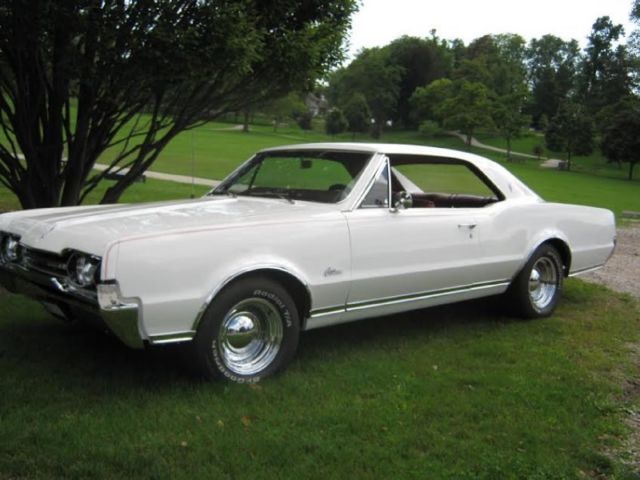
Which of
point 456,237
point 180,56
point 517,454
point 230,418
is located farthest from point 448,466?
point 180,56

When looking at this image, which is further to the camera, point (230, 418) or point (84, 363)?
point (84, 363)

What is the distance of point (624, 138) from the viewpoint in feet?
164

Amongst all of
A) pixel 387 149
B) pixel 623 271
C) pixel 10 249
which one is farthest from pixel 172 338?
pixel 623 271

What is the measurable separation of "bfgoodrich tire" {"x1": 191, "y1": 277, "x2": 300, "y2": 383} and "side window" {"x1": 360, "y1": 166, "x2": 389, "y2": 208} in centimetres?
99

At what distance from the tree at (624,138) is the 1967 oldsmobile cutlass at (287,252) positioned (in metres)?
47.1

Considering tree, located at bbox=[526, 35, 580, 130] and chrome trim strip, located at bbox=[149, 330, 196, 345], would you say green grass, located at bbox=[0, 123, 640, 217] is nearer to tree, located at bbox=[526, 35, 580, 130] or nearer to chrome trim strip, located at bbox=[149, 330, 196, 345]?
chrome trim strip, located at bbox=[149, 330, 196, 345]

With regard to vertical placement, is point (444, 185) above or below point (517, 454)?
above

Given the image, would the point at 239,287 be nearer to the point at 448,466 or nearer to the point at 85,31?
the point at 448,466

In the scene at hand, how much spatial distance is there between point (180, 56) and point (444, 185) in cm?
273

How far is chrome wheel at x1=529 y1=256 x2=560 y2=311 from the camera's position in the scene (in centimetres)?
601

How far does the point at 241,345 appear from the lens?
13.4 ft

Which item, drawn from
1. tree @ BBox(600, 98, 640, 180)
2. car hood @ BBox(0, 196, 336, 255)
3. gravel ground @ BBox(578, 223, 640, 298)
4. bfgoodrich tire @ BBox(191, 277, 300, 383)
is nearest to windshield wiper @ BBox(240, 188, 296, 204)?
car hood @ BBox(0, 196, 336, 255)

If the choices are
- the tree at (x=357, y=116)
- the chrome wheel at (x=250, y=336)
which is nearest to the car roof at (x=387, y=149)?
the chrome wheel at (x=250, y=336)

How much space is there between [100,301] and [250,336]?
1.02m
